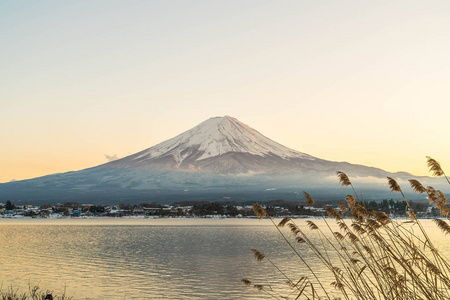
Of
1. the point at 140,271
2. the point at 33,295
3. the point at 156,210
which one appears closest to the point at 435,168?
the point at 33,295

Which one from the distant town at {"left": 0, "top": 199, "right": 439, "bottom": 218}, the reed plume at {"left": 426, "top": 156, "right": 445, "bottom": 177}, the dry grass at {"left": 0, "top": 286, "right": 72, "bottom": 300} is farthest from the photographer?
the distant town at {"left": 0, "top": 199, "right": 439, "bottom": 218}

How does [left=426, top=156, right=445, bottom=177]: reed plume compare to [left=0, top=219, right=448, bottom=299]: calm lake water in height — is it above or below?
above

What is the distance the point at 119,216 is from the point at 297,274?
6197 inches

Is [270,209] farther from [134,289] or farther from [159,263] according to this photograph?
[134,289]

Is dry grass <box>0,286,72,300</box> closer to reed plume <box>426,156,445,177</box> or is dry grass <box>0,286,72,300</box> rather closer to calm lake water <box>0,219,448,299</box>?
calm lake water <box>0,219,448,299</box>

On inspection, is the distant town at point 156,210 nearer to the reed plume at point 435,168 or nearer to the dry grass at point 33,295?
the dry grass at point 33,295

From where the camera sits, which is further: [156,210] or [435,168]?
[156,210]

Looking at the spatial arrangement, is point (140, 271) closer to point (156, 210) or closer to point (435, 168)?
point (435, 168)

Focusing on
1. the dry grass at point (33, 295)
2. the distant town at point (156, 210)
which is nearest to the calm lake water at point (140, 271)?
the dry grass at point (33, 295)

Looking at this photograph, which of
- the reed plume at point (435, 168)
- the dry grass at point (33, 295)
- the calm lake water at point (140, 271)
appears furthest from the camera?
the calm lake water at point (140, 271)

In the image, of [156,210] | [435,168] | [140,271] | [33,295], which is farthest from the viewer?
[156,210]

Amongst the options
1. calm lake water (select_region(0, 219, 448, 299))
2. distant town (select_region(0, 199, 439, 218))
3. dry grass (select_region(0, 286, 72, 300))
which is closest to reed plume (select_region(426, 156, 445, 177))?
dry grass (select_region(0, 286, 72, 300))

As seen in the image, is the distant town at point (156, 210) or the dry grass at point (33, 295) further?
the distant town at point (156, 210)

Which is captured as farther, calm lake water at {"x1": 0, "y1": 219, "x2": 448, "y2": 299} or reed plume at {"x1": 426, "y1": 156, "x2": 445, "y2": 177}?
calm lake water at {"x1": 0, "y1": 219, "x2": 448, "y2": 299}
